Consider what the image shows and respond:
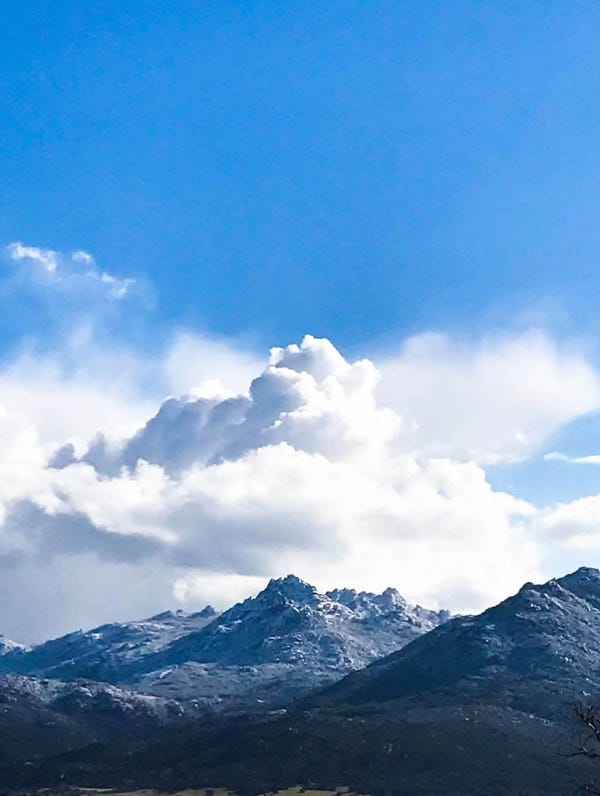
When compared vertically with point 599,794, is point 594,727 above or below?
above

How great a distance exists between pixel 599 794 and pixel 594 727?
3.20 meters

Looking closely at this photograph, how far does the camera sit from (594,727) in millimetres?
41625

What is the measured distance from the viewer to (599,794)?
41812mm
